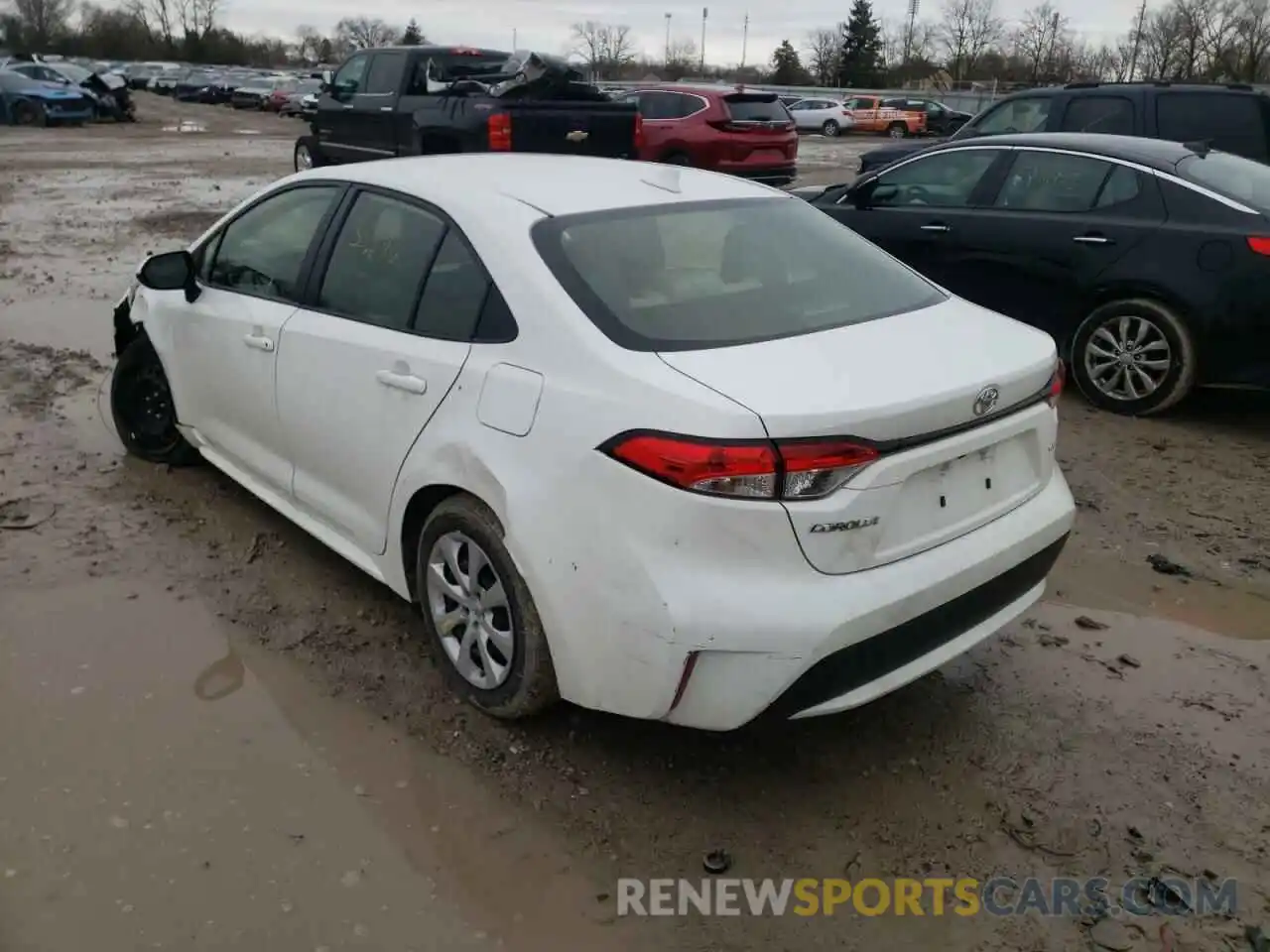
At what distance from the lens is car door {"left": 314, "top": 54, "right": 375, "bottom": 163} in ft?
41.9

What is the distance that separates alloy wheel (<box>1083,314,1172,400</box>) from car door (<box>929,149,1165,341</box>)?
219 millimetres

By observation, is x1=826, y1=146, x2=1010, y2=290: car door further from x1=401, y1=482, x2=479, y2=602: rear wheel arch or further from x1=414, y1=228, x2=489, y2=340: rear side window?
x1=401, y1=482, x2=479, y2=602: rear wheel arch

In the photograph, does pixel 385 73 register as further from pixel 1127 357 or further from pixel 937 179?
pixel 1127 357

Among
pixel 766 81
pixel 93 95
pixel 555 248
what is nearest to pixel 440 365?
pixel 555 248

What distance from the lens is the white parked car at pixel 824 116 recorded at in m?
40.3

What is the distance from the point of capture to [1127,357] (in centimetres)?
625

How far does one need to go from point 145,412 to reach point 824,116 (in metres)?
38.7

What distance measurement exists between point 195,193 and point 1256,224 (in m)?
14.4

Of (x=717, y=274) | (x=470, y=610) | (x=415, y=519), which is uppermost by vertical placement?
(x=717, y=274)

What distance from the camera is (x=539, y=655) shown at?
3.00 m

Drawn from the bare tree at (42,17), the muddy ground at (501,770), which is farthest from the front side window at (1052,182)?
the bare tree at (42,17)

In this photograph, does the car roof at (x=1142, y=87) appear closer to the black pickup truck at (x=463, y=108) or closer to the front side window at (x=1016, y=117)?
the front side window at (x=1016, y=117)

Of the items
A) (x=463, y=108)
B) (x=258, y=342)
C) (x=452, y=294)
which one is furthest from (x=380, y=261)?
(x=463, y=108)

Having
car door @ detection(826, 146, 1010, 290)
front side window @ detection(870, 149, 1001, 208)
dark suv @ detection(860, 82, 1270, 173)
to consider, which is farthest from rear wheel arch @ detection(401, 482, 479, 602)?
dark suv @ detection(860, 82, 1270, 173)
